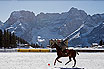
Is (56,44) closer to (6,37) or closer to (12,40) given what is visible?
(6,37)

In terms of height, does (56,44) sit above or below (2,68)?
above

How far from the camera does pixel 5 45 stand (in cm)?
10575

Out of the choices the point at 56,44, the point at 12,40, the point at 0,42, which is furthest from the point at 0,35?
the point at 56,44

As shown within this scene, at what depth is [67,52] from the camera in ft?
65.8

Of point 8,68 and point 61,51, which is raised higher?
point 61,51

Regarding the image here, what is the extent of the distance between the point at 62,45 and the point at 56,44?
70 cm

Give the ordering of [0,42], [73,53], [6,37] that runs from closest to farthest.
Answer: [73,53], [0,42], [6,37]

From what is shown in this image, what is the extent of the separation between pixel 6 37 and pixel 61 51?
9229 cm

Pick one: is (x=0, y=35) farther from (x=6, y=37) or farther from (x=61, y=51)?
(x=61, y=51)

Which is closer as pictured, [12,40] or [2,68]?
[2,68]

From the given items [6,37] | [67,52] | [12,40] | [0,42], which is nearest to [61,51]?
[67,52]

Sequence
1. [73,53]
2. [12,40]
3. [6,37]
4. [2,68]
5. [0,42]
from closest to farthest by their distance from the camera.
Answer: [2,68]
[73,53]
[0,42]
[6,37]
[12,40]

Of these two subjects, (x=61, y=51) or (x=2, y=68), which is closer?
(x=2, y=68)

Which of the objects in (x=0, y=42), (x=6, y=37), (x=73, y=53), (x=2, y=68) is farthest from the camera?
(x=6, y=37)
